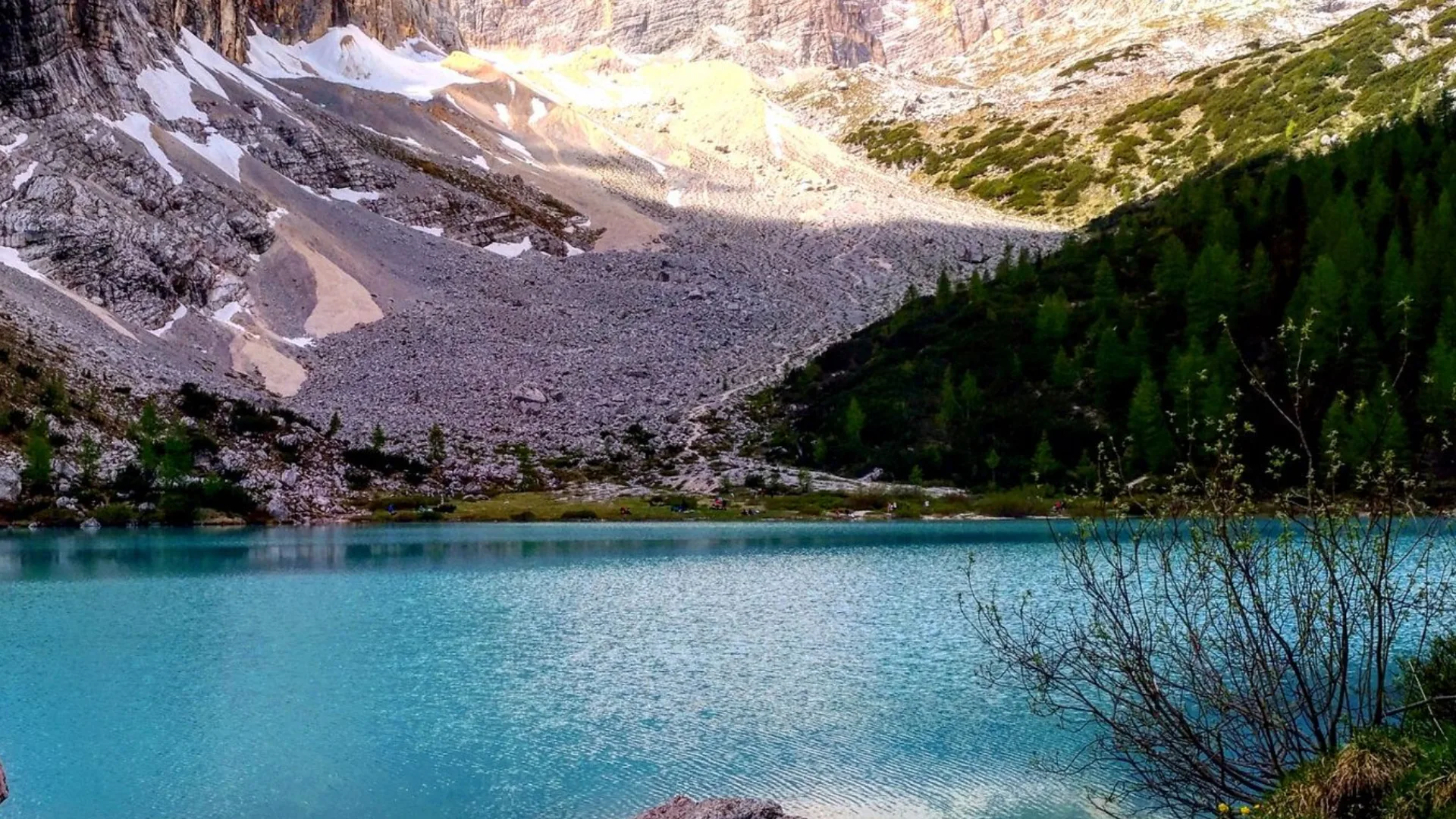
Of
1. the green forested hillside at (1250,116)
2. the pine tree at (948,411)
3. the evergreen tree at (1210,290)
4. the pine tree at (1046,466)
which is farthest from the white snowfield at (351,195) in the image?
the evergreen tree at (1210,290)

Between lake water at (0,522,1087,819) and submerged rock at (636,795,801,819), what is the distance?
7.70ft

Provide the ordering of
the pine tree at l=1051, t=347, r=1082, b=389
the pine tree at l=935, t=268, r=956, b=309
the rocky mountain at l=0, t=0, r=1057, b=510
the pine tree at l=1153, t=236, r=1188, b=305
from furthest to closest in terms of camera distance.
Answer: the pine tree at l=935, t=268, r=956, b=309
the rocky mountain at l=0, t=0, r=1057, b=510
the pine tree at l=1153, t=236, r=1188, b=305
the pine tree at l=1051, t=347, r=1082, b=389

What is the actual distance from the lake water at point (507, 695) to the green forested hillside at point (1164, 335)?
4019 centimetres

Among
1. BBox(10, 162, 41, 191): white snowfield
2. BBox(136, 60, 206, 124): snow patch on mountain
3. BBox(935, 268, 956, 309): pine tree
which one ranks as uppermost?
BBox(136, 60, 206, 124): snow patch on mountain

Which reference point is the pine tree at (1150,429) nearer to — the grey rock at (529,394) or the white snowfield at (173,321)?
the grey rock at (529,394)

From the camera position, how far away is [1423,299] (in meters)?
89.9

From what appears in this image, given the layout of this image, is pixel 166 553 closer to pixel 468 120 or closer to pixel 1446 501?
pixel 1446 501

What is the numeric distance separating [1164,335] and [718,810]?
95.0m

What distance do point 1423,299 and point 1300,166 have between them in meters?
36.2

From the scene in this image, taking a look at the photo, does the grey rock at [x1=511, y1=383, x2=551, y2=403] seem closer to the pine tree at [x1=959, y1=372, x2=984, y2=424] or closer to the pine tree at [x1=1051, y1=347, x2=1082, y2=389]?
the pine tree at [x1=959, y1=372, x2=984, y2=424]

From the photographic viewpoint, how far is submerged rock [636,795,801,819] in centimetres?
1642

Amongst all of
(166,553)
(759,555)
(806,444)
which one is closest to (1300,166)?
(806,444)

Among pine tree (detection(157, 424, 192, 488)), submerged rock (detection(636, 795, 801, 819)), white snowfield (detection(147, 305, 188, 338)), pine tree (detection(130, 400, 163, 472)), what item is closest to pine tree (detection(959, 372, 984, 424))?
pine tree (detection(157, 424, 192, 488))

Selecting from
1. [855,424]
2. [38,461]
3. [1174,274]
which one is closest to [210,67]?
[38,461]
